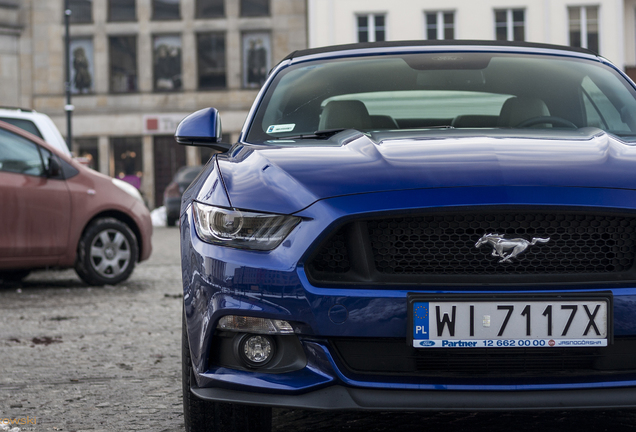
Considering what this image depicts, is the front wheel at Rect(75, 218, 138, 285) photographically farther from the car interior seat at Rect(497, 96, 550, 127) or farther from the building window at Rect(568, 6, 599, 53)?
the building window at Rect(568, 6, 599, 53)

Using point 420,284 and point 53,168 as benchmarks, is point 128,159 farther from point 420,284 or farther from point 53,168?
point 420,284

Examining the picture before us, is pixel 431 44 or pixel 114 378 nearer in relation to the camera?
pixel 431 44

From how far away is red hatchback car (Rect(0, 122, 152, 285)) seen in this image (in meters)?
8.84

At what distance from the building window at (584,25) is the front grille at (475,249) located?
3211 centimetres

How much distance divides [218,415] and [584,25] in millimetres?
32756

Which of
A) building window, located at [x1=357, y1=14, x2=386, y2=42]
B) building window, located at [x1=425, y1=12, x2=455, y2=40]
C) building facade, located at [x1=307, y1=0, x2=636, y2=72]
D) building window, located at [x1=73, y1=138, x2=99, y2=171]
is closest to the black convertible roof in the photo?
building facade, located at [x1=307, y1=0, x2=636, y2=72]

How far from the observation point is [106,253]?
9.56m

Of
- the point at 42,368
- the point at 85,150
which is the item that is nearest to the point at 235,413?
the point at 42,368

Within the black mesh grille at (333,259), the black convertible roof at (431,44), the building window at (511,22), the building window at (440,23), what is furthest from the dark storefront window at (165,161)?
the black mesh grille at (333,259)

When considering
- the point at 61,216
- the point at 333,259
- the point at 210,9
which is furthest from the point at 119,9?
the point at 333,259

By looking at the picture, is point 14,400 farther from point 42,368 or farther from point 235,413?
point 235,413

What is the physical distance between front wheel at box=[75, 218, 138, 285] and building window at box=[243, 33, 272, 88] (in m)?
28.8

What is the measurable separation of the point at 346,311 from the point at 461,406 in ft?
1.38

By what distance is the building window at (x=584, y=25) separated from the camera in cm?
3334
